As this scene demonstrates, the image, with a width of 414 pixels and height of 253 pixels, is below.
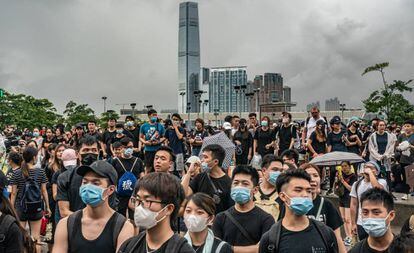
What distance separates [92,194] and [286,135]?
8.86 meters

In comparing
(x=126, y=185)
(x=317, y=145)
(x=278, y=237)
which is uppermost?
(x=317, y=145)

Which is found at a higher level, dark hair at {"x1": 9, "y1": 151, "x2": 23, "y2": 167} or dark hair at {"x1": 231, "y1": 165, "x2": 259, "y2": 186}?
dark hair at {"x1": 9, "y1": 151, "x2": 23, "y2": 167}

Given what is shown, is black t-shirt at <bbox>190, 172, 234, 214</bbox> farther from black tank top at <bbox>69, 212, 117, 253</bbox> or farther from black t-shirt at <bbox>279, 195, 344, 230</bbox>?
black tank top at <bbox>69, 212, 117, 253</bbox>

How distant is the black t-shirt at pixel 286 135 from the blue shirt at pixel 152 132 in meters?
3.04

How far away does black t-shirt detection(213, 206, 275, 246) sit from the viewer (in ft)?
14.8

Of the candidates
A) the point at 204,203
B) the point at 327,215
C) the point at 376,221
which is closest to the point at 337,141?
the point at 327,215

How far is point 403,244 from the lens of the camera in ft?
9.37

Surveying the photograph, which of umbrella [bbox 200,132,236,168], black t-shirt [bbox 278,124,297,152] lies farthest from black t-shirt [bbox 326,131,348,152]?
umbrella [bbox 200,132,236,168]

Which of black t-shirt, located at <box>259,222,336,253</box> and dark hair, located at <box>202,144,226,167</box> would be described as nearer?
black t-shirt, located at <box>259,222,336,253</box>

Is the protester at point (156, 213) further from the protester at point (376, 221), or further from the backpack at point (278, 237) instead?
the protester at point (376, 221)

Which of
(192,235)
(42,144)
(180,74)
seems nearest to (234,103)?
(180,74)

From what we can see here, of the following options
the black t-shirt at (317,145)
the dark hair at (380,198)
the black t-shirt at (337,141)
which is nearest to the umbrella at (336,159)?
the black t-shirt at (337,141)

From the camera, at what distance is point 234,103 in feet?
400

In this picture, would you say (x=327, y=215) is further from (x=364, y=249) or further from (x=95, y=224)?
(x=95, y=224)
